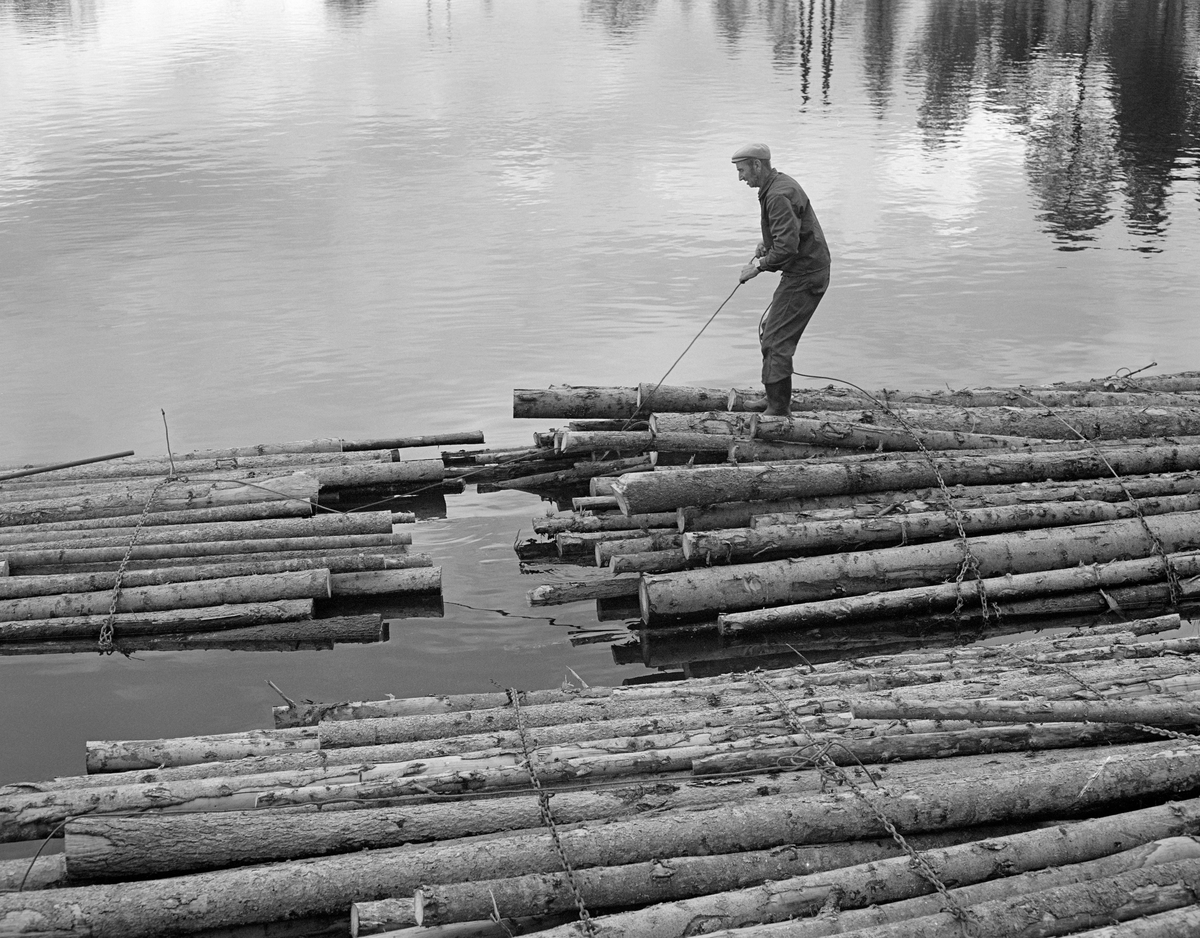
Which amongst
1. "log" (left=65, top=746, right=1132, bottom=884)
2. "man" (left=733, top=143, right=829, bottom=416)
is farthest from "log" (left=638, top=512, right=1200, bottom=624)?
"log" (left=65, top=746, right=1132, bottom=884)

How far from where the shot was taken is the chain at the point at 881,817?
5.43 metres

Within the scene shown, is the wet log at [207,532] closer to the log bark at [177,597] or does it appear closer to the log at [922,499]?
the log bark at [177,597]

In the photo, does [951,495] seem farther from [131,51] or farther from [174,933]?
[131,51]

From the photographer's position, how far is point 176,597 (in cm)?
1040

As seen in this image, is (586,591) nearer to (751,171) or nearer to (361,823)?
(751,171)

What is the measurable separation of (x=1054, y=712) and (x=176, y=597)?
7.27m

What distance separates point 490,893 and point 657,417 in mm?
6881

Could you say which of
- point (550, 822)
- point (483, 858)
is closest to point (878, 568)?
point (550, 822)

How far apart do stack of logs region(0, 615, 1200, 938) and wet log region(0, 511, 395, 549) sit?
12.2 ft

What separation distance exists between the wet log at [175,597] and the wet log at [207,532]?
0.73 meters

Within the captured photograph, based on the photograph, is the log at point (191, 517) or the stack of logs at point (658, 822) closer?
the stack of logs at point (658, 822)

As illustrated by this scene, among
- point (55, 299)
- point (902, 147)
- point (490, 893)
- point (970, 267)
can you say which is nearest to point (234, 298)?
point (55, 299)

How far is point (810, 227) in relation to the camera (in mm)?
11656

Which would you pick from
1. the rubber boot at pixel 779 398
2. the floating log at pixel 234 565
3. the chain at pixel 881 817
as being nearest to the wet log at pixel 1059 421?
the rubber boot at pixel 779 398
